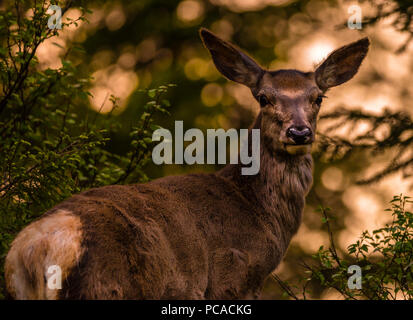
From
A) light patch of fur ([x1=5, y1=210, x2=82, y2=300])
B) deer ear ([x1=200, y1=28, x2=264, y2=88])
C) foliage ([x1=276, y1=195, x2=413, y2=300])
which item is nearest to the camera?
light patch of fur ([x1=5, y1=210, x2=82, y2=300])

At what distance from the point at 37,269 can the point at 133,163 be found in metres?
4.06

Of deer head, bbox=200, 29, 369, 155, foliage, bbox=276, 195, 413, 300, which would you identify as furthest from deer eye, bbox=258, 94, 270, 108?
foliage, bbox=276, 195, 413, 300

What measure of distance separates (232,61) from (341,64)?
1.32 meters

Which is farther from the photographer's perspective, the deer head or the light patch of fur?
the deer head

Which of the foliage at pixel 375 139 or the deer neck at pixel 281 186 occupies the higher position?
the foliage at pixel 375 139

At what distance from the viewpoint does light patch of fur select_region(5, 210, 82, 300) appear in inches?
222

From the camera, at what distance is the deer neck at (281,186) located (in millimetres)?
8148

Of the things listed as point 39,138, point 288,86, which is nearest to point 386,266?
point 288,86

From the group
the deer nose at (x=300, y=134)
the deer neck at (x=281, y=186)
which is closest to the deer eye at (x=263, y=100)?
the deer neck at (x=281, y=186)

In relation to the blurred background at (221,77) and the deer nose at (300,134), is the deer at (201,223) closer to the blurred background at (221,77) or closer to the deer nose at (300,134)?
the deer nose at (300,134)

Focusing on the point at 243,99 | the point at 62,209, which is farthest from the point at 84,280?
the point at 243,99

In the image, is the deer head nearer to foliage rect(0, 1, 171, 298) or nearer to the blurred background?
foliage rect(0, 1, 171, 298)

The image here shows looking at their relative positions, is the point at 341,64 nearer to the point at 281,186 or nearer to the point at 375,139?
the point at 375,139

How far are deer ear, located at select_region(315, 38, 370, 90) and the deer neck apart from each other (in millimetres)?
1177
